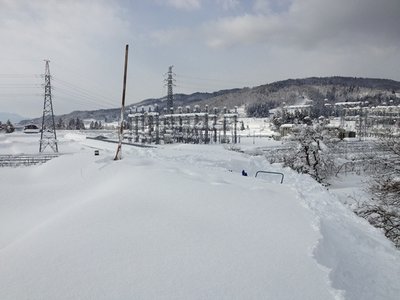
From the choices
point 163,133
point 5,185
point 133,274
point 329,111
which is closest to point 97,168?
point 5,185

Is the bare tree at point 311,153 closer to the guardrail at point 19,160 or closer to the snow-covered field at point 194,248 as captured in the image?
the snow-covered field at point 194,248

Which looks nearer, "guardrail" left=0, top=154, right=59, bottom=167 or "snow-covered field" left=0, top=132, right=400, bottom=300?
"snow-covered field" left=0, top=132, right=400, bottom=300

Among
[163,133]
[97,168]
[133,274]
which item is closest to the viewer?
[133,274]

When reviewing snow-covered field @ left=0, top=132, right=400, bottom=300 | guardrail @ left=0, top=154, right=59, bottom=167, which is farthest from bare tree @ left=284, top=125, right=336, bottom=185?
guardrail @ left=0, top=154, right=59, bottom=167

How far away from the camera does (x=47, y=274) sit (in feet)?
15.2

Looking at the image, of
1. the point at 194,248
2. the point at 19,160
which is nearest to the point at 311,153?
the point at 19,160

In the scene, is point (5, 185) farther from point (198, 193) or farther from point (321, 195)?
point (321, 195)

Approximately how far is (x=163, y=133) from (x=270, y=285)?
57767mm

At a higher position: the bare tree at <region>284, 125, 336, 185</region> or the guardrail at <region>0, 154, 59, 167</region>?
the bare tree at <region>284, 125, 336, 185</region>

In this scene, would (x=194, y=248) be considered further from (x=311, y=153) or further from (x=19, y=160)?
(x=19, y=160)

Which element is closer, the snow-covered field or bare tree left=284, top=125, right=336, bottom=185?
the snow-covered field

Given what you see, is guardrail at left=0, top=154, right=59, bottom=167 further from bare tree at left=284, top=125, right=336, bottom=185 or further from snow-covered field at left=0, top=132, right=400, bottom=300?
snow-covered field at left=0, top=132, right=400, bottom=300

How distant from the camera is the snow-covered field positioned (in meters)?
4.35

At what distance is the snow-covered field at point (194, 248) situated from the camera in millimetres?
4352
